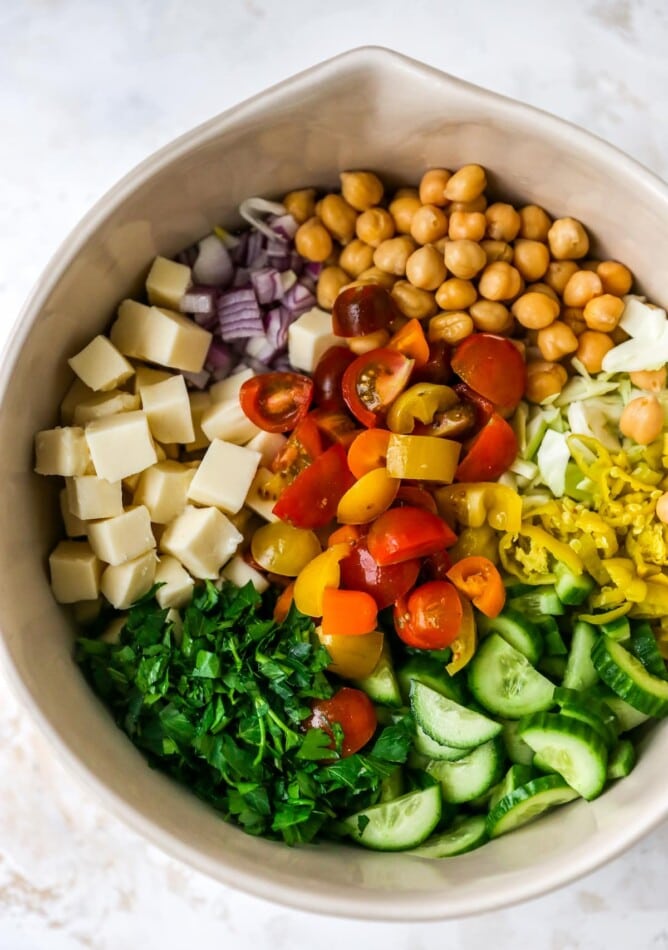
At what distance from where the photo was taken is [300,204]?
2.02 m

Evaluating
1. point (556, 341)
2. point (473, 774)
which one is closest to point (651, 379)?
point (556, 341)

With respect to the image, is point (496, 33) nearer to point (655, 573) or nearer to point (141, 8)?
point (141, 8)

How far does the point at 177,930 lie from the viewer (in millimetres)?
2059

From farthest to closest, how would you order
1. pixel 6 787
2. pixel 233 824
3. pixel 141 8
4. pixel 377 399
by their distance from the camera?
pixel 141 8 → pixel 6 787 → pixel 377 399 → pixel 233 824

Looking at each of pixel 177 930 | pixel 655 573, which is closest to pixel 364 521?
pixel 655 573

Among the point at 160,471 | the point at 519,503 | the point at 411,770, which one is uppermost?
the point at 519,503

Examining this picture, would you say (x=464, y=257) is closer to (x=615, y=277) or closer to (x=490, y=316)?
(x=490, y=316)

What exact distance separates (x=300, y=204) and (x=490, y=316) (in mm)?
468

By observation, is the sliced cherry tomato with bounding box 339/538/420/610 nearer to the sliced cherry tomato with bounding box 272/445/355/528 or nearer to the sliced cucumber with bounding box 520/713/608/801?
the sliced cherry tomato with bounding box 272/445/355/528

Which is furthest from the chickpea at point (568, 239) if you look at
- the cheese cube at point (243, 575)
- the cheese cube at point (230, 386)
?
the cheese cube at point (243, 575)

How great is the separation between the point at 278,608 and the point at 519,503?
0.54 metres

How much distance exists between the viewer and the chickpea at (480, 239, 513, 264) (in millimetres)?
1963

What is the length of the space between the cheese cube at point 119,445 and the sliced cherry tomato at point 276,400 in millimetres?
222

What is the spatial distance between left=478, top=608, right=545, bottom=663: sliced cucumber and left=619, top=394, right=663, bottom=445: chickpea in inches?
17.1
